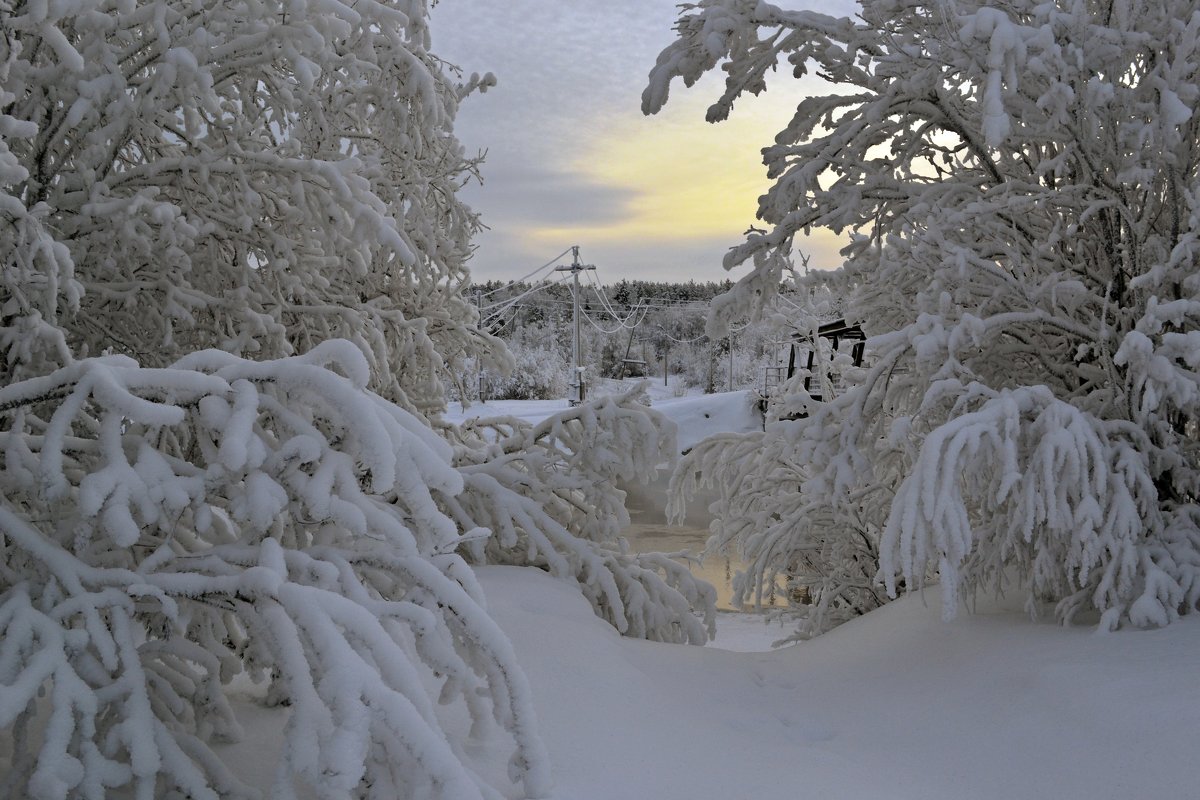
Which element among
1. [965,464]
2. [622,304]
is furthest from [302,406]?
[622,304]

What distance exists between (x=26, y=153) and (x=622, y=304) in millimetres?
67776

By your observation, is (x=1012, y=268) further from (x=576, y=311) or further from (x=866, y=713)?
(x=576, y=311)

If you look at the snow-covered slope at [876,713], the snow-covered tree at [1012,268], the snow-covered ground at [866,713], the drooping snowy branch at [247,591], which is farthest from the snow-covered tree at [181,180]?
the snow-covered tree at [1012,268]

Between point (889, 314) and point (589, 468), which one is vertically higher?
point (889, 314)

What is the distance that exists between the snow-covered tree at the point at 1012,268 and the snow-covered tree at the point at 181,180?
205 cm

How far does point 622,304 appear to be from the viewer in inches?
2781

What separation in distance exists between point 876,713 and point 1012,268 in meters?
2.40

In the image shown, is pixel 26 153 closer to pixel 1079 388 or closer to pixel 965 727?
pixel 965 727

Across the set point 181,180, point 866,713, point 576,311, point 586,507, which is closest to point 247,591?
point 181,180

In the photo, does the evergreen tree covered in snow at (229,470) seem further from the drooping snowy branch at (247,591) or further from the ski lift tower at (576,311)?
the ski lift tower at (576,311)

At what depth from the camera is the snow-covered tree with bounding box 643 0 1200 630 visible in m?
3.54

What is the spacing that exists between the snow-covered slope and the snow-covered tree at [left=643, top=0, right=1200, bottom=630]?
371mm

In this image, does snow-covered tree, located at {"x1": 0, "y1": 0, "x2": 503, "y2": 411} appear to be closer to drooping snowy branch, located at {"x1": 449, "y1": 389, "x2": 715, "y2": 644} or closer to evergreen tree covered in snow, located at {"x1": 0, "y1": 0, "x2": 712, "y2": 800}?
evergreen tree covered in snow, located at {"x1": 0, "y1": 0, "x2": 712, "y2": 800}

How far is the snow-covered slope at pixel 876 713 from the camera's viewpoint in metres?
2.72
